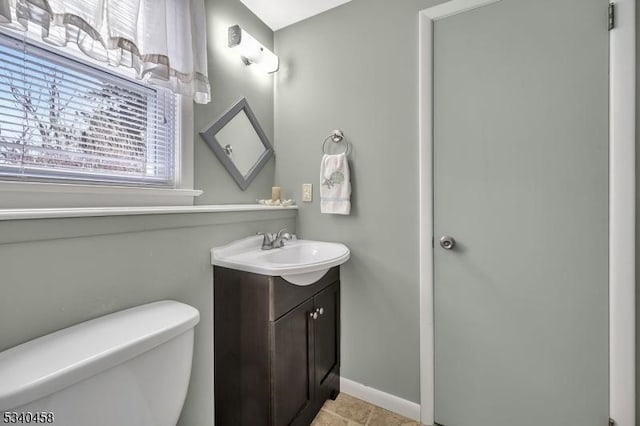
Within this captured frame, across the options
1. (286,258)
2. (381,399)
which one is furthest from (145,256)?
(381,399)

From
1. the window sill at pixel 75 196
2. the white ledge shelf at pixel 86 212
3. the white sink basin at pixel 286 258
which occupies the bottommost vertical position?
the white sink basin at pixel 286 258

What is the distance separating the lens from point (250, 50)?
1522 mm

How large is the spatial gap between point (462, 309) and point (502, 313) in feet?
0.54

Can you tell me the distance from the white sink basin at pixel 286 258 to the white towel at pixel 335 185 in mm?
229

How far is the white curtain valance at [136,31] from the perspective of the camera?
0.75 m

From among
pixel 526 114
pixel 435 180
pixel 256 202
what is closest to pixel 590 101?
pixel 526 114

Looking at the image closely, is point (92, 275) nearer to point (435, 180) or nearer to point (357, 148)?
point (357, 148)

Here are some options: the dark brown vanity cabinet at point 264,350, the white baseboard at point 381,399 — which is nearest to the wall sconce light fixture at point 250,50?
the dark brown vanity cabinet at point 264,350

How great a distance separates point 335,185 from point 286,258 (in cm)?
52

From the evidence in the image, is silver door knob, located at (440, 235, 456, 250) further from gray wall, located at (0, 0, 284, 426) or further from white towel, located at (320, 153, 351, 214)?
gray wall, located at (0, 0, 284, 426)

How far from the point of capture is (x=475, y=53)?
48.8 inches

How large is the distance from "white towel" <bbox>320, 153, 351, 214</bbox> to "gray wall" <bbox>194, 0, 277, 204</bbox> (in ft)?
1.43

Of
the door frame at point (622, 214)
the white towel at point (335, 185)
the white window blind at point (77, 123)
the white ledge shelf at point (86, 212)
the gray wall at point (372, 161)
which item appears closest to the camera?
the white ledge shelf at point (86, 212)

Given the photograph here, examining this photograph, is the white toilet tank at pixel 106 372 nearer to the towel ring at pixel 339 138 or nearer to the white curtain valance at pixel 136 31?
the white curtain valance at pixel 136 31
